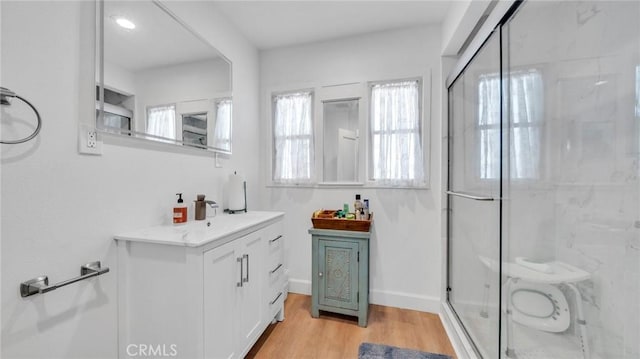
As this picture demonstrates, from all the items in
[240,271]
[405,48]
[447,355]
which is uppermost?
[405,48]

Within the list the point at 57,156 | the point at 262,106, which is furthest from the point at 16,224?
the point at 262,106

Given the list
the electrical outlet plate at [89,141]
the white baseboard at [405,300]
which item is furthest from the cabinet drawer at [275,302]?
the electrical outlet plate at [89,141]

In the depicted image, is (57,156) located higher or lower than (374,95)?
lower

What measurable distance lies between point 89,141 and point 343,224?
65.0 inches

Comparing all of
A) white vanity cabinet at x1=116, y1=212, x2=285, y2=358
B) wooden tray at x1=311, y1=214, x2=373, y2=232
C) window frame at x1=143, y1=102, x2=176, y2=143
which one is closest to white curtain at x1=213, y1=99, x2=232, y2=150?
window frame at x1=143, y1=102, x2=176, y2=143

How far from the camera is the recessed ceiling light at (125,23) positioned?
1249 mm

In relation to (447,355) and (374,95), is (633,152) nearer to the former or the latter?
(447,355)

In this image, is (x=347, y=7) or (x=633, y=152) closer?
(x=633, y=152)

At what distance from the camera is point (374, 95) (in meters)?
2.33

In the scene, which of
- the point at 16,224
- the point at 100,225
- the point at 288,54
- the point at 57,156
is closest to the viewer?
the point at 16,224

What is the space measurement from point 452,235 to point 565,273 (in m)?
0.91

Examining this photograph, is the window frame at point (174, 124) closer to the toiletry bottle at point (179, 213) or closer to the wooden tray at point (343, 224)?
the toiletry bottle at point (179, 213)

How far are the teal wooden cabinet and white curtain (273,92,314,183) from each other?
71 cm

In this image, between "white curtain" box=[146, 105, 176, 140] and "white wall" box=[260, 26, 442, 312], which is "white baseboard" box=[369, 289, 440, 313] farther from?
"white curtain" box=[146, 105, 176, 140]
